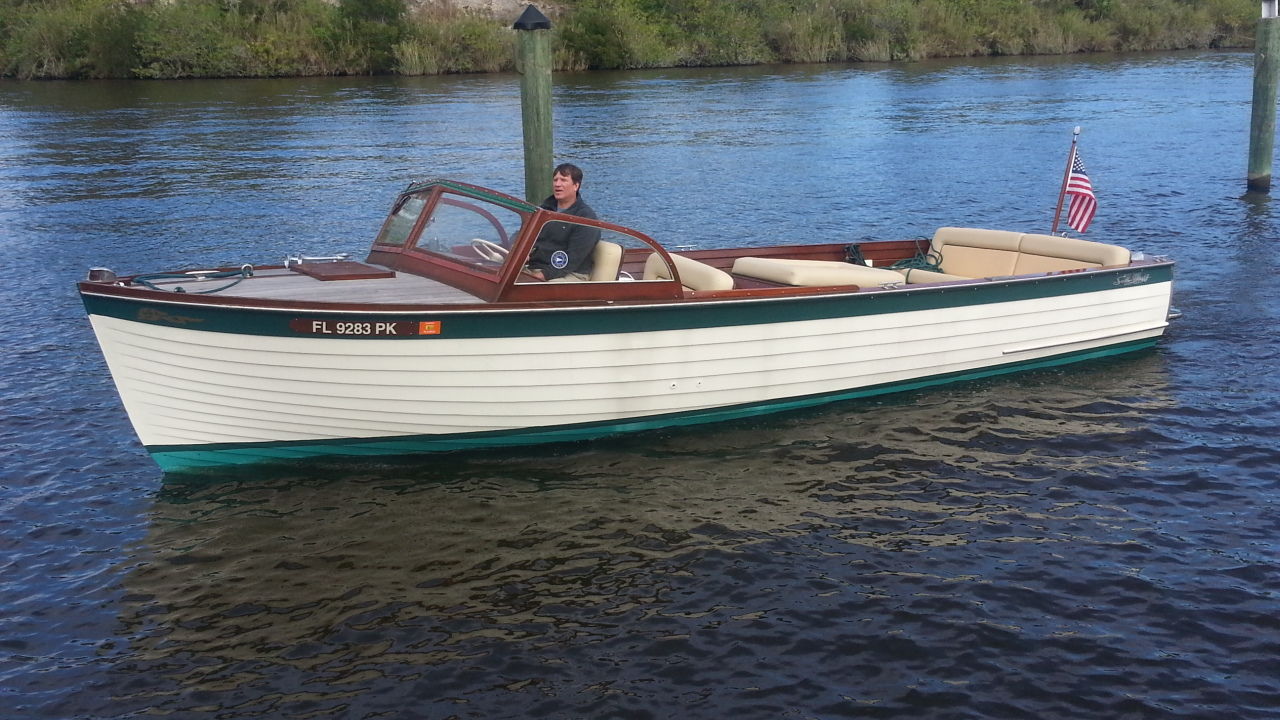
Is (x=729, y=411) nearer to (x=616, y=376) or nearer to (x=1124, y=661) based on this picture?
(x=616, y=376)

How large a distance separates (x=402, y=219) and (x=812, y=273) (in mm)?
3797

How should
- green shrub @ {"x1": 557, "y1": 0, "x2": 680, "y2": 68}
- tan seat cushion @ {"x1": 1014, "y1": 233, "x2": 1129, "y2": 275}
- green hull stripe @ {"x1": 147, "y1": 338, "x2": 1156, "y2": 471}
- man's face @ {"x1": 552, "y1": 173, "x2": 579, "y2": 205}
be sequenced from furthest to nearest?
1. green shrub @ {"x1": 557, "y1": 0, "x2": 680, "y2": 68}
2. tan seat cushion @ {"x1": 1014, "y1": 233, "x2": 1129, "y2": 275}
3. man's face @ {"x1": 552, "y1": 173, "x2": 579, "y2": 205}
4. green hull stripe @ {"x1": 147, "y1": 338, "x2": 1156, "y2": 471}

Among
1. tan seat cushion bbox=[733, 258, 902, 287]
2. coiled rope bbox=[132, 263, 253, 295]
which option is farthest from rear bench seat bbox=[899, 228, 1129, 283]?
coiled rope bbox=[132, 263, 253, 295]

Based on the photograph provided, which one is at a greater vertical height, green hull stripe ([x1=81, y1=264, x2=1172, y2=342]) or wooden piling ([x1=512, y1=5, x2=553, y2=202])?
wooden piling ([x1=512, y1=5, x2=553, y2=202])

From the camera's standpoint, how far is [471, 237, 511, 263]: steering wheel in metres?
9.91

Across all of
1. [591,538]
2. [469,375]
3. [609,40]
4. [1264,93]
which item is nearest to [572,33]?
[609,40]

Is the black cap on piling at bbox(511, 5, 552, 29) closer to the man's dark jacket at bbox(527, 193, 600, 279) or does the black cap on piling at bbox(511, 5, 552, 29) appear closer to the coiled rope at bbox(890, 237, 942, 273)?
the man's dark jacket at bbox(527, 193, 600, 279)

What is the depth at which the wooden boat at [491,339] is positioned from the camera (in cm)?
917

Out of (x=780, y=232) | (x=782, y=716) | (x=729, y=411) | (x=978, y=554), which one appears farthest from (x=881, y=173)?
(x=782, y=716)

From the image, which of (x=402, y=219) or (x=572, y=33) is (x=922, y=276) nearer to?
(x=402, y=219)

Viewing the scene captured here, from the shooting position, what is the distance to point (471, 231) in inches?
407

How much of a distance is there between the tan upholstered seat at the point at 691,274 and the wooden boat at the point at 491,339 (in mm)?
20

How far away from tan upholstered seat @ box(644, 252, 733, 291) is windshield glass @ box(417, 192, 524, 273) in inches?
46.4

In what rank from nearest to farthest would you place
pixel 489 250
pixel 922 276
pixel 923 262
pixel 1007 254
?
pixel 489 250
pixel 922 276
pixel 1007 254
pixel 923 262
